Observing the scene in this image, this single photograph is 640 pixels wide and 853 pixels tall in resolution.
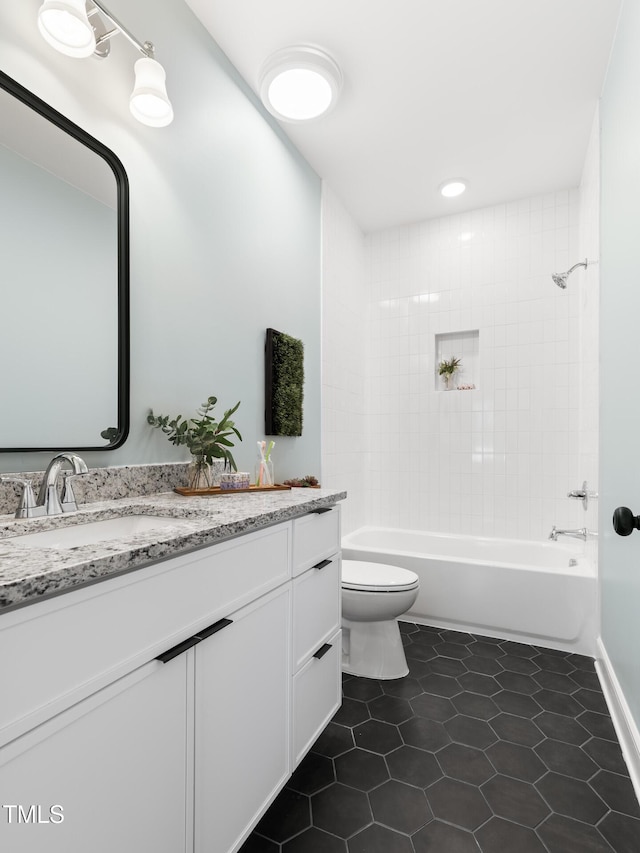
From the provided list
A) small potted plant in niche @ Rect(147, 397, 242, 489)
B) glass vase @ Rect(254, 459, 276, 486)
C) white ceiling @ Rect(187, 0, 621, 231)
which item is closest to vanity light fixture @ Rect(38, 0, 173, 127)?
white ceiling @ Rect(187, 0, 621, 231)

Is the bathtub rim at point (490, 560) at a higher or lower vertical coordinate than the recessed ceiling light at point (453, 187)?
lower

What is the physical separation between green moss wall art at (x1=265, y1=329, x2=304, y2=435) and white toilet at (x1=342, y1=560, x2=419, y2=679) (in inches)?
31.1

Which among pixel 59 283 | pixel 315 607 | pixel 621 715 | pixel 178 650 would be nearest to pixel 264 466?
pixel 315 607

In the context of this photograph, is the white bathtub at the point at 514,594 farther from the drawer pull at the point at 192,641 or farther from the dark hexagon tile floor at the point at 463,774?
the drawer pull at the point at 192,641

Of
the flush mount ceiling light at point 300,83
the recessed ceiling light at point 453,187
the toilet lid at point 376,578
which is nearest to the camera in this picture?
the flush mount ceiling light at point 300,83

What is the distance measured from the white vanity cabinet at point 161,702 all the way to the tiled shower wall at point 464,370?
5.58 ft

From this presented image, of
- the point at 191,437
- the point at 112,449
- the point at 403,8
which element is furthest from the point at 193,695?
the point at 403,8

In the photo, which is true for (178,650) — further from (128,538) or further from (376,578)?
(376,578)

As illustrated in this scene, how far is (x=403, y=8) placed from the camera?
1.78 m

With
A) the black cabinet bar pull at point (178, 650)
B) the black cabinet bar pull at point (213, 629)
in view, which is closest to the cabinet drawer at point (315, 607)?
the black cabinet bar pull at point (213, 629)

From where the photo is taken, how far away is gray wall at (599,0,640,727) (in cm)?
150

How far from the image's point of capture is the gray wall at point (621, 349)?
150 cm

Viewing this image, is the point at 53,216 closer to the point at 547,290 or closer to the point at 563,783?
the point at 563,783

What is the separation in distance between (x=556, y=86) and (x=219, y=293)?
184 cm
